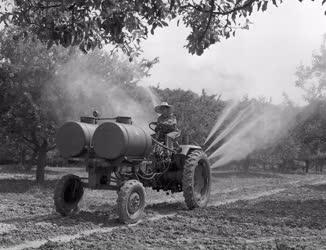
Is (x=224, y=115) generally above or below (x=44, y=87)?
above

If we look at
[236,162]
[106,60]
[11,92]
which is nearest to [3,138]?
[11,92]

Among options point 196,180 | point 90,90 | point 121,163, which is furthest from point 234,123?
point 121,163

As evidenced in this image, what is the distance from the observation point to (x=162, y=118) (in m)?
12.3

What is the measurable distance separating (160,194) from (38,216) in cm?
666

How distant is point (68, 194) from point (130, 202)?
5.67 ft

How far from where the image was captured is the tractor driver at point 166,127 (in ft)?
39.3

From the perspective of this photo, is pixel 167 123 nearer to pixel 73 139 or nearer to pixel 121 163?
pixel 121 163

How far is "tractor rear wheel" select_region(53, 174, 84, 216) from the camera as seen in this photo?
1038 centimetres

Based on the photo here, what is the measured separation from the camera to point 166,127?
1205 centimetres

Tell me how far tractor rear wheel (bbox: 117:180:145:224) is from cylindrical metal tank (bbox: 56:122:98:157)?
1288 mm

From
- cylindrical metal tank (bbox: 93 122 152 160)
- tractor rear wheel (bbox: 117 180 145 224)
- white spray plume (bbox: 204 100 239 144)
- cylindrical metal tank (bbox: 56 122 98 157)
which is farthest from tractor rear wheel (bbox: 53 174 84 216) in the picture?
white spray plume (bbox: 204 100 239 144)

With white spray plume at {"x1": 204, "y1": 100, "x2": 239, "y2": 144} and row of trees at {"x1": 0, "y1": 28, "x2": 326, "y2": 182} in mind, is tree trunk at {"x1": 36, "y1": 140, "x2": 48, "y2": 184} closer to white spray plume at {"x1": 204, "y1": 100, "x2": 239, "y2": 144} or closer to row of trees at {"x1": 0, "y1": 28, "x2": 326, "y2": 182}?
row of trees at {"x1": 0, "y1": 28, "x2": 326, "y2": 182}

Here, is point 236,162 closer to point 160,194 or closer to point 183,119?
point 183,119

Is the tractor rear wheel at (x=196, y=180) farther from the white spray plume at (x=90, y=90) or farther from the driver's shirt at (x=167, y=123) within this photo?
the white spray plume at (x=90, y=90)
